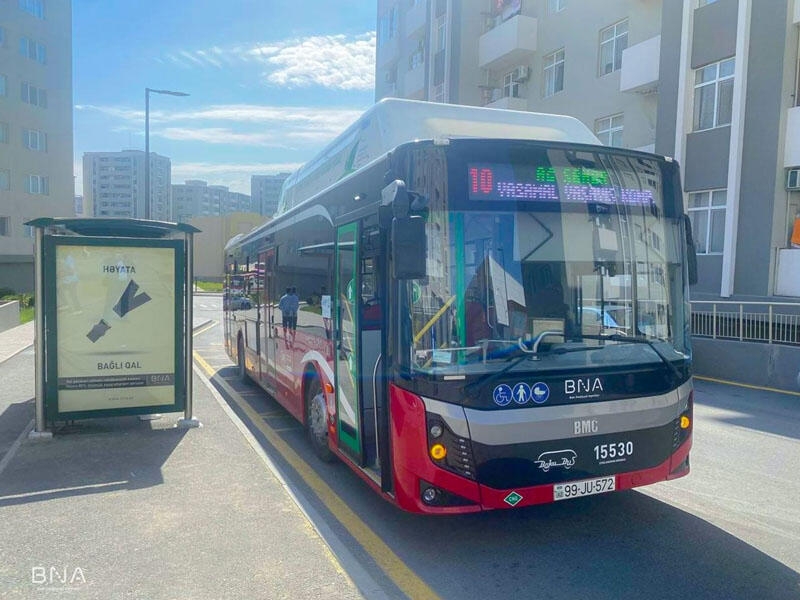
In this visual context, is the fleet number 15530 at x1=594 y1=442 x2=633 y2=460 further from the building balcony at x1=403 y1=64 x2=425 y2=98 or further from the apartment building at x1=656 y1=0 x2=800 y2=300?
the building balcony at x1=403 y1=64 x2=425 y2=98

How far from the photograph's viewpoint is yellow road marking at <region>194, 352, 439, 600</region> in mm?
4096

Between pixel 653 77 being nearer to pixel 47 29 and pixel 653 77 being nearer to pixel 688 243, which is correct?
pixel 688 243

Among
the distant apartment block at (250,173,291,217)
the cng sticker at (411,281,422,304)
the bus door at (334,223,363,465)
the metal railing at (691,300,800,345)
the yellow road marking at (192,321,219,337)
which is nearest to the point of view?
the cng sticker at (411,281,422,304)

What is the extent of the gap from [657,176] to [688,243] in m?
0.61

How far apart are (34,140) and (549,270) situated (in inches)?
1853

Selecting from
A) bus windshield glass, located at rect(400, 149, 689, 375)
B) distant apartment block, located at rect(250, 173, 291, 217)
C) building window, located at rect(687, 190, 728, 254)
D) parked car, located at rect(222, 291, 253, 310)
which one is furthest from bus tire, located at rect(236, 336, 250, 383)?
distant apartment block, located at rect(250, 173, 291, 217)

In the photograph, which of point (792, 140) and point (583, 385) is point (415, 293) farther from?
point (792, 140)

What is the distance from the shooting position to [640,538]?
15.7 feet

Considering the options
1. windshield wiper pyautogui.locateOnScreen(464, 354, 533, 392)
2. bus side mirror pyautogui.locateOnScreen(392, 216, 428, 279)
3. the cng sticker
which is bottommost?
windshield wiper pyautogui.locateOnScreen(464, 354, 533, 392)

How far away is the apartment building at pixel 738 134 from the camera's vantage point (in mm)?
15297

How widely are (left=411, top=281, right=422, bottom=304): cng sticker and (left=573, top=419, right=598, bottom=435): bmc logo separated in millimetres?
1394

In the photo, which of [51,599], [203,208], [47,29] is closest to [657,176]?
[51,599]

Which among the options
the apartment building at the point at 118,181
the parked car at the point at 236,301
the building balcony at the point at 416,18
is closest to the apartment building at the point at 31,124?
the building balcony at the point at 416,18

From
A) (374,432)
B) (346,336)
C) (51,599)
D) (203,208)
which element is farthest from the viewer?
(203,208)
